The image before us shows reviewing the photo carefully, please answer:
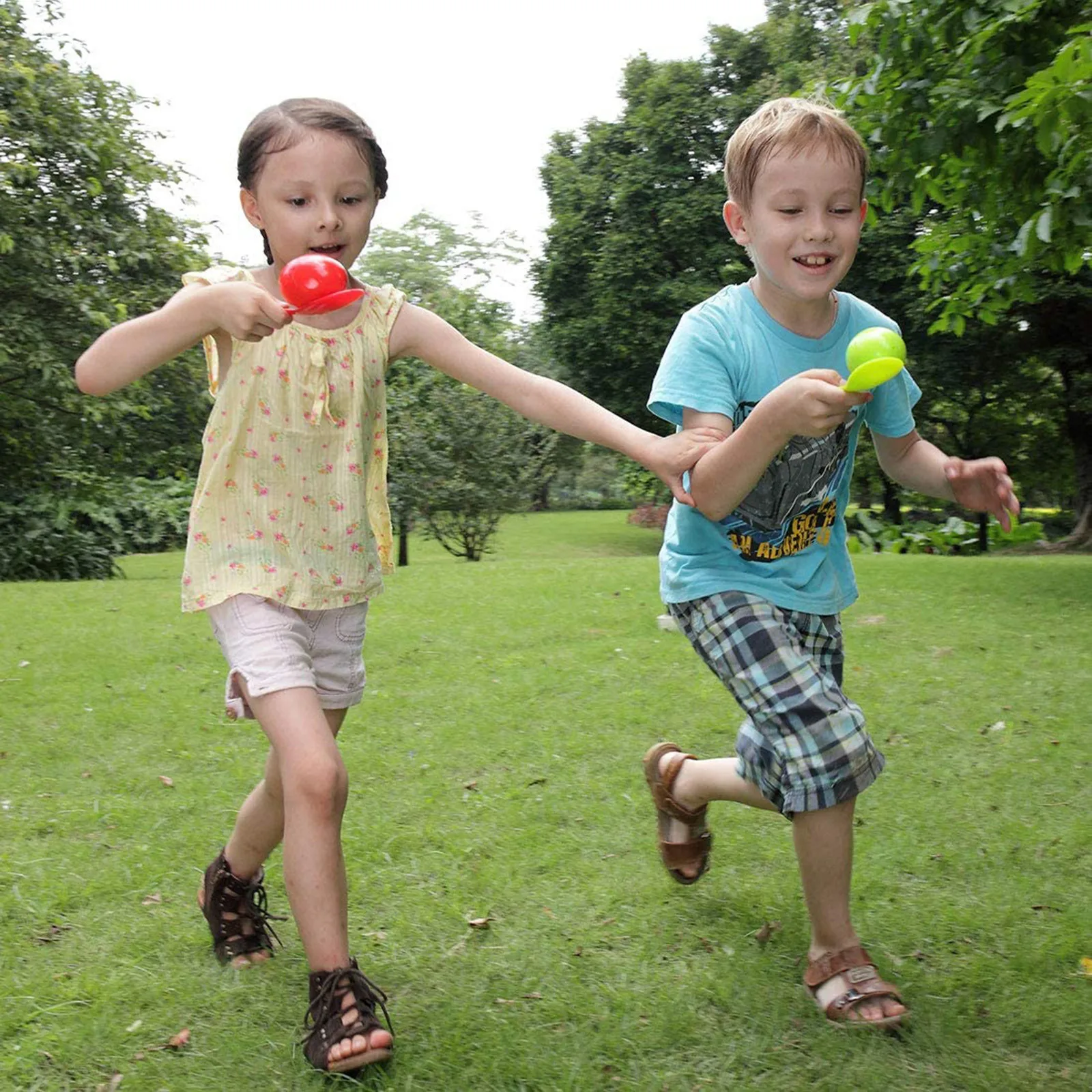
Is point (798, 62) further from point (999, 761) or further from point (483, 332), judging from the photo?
point (999, 761)

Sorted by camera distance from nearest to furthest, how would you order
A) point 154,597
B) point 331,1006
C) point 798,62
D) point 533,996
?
point 331,1006 < point 533,996 < point 154,597 < point 798,62

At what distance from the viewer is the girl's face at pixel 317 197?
2.60m

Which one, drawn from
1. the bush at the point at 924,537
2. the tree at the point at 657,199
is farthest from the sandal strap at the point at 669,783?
the tree at the point at 657,199

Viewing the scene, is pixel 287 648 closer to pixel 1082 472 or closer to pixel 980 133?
pixel 980 133

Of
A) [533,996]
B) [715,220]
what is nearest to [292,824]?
[533,996]

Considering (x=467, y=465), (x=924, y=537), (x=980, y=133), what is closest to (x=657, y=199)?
(x=467, y=465)

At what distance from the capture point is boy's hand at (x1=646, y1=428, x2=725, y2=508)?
8.44ft

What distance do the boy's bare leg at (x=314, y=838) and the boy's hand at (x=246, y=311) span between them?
816 millimetres

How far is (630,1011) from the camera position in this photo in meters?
2.88

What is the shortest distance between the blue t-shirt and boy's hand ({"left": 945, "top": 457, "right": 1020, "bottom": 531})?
10.3 inches

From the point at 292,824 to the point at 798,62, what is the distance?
23.3 metres

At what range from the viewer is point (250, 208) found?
2738mm

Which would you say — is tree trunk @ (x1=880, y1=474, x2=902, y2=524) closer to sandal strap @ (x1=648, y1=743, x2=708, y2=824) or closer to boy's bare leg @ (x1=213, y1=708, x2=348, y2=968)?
sandal strap @ (x1=648, y1=743, x2=708, y2=824)

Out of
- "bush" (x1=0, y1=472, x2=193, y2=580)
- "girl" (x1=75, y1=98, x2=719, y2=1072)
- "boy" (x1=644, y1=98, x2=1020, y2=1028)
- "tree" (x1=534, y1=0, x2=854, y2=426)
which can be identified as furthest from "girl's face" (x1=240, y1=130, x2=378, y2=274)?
"tree" (x1=534, y1=0, x2=854, y2=426)
